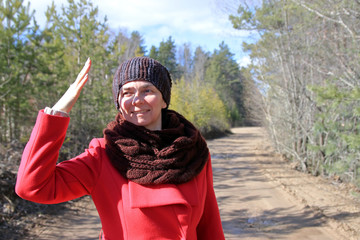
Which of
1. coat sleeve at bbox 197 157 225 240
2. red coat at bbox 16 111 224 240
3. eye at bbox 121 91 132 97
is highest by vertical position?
eye at bbox 121 91 132 97

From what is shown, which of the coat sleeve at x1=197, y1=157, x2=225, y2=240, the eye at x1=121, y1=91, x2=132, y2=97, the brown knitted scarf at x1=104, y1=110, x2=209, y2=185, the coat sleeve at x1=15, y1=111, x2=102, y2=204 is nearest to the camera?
the coat sleeve at x1=15, y1=111, x2=102, y2=204

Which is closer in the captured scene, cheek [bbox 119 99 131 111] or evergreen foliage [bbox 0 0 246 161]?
cheek [bbox 119 99 131 111]

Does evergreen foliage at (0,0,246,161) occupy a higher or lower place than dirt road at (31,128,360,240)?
higher

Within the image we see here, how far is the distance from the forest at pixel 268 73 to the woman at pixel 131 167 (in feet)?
12.3

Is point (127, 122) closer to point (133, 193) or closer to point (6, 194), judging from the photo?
point (133, 193)

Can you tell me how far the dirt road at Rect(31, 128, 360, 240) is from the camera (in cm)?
500

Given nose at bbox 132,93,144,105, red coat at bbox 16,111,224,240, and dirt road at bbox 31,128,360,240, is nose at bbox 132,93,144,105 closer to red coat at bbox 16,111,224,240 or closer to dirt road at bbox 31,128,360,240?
red coat at bbox 16,111,224,240

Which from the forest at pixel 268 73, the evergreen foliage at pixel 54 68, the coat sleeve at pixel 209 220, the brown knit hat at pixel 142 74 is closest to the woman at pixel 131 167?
the brown knit hat at pixel 142 74

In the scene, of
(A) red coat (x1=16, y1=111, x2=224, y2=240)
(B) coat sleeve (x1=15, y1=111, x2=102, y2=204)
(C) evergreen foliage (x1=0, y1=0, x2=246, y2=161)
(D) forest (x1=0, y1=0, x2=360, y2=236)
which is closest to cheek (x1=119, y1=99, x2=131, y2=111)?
(A) red coat (x1=16, y1=111, x2=224, y2=240)

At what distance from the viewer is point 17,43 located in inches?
287

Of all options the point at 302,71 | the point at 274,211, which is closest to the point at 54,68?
the point at 274,211

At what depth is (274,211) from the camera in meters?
6.06

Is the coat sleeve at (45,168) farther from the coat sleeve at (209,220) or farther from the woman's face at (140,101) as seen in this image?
the coat sleeve at (209,220)

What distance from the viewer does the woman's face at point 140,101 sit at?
1.46 meters
